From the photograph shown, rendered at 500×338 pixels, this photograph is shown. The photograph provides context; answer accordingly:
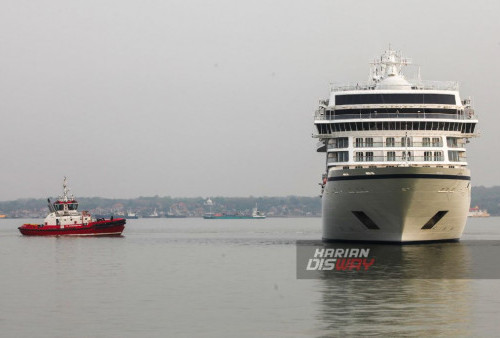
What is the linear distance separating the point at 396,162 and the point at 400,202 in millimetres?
5268

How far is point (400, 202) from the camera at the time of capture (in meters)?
66.6

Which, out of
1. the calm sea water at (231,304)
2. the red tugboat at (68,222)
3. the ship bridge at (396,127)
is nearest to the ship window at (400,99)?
the ship bridge at (396,127)

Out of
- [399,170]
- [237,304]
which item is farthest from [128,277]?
[399,170]

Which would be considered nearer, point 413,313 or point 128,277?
point 413,313

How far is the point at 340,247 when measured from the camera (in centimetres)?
7319

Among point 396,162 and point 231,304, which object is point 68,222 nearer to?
point 396,162

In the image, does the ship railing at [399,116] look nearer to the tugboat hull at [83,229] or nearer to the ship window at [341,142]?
the ship window at [341,142]

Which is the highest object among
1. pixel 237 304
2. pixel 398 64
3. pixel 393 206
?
pixel 398 64

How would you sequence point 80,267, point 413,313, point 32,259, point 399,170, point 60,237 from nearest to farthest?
point 413,313
point 80,267
point 399,170
point 32,259
point 60,237

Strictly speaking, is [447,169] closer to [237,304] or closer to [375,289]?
[375,289]

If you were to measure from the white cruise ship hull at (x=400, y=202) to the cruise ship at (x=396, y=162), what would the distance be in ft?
0.24

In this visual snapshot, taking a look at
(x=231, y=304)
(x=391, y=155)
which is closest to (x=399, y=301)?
(x=231, y=304)

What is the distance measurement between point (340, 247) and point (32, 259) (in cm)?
2471

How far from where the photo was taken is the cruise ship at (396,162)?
6700 cm
